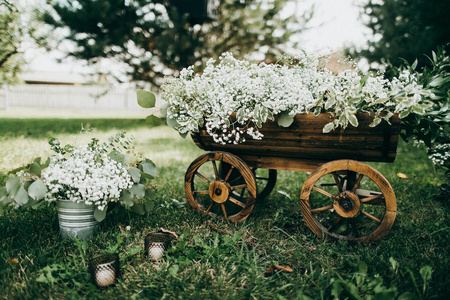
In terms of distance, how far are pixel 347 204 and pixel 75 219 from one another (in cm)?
170

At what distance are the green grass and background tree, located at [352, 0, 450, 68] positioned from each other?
506 centimetres

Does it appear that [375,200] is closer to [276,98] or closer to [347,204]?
[347,204]

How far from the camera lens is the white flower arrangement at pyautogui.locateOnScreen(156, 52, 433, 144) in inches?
69.9

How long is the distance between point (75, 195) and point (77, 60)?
6.82 m

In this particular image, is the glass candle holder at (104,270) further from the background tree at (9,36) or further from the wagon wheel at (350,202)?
the background tree at (9,36)

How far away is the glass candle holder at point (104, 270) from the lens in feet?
4.81

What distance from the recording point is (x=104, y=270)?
58.1 inches

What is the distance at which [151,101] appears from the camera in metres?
2.20

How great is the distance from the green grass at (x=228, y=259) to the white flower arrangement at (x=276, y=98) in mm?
687

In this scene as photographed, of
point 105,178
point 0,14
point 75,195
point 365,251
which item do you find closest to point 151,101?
point 105,178

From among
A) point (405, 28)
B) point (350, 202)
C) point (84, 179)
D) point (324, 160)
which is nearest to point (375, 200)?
point (350, 202)

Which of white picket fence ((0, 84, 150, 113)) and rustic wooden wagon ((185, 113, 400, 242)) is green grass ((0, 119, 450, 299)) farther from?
white picket fence ((0, 84, 150, 113))

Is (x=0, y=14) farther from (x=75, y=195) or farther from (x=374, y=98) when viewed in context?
(x=374, y=98)

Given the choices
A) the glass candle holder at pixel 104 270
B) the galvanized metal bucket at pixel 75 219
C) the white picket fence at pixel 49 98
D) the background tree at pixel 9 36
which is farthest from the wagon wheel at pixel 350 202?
the white picket fence at pixel 49 98
